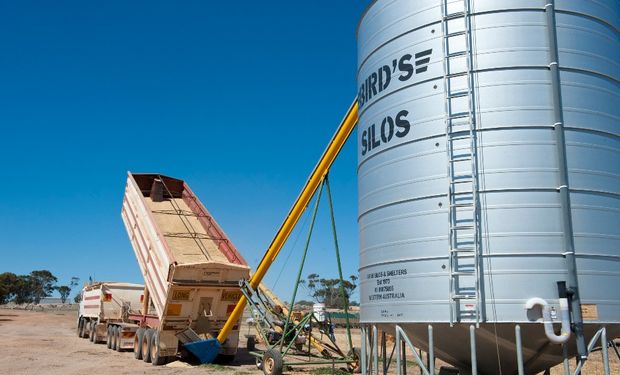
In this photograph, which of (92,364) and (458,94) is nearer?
(458,94)

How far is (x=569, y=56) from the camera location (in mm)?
7379

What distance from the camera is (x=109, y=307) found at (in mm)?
25797

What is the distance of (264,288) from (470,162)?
1949 centimetres

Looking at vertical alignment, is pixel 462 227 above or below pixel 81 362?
above

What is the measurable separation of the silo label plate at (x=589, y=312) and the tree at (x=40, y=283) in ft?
358

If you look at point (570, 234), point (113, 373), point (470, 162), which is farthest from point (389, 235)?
point (113, 373)

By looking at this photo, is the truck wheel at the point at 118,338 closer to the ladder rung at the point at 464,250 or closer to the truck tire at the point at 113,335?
the truck tire at the point at 113,335

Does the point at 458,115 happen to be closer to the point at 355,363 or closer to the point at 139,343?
the point at 355,363

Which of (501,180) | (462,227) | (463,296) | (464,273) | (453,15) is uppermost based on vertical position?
(453,15)

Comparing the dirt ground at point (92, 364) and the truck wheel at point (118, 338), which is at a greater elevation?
the truck wheel at point (118, 338)

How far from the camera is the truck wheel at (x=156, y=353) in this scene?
17.2m

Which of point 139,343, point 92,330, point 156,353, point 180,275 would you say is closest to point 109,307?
point 92,330

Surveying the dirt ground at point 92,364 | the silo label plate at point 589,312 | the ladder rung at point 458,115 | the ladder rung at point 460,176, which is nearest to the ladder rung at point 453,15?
the ladder rung at point 458,115

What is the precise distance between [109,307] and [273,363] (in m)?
14.3
